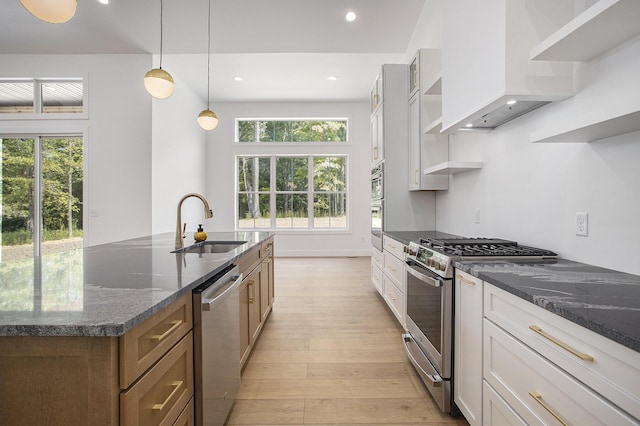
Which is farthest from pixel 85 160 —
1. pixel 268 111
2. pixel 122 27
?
pixel 268 111

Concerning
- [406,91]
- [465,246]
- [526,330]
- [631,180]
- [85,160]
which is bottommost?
[526,330]

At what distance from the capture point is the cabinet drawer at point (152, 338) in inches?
33.4

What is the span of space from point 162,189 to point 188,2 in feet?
8.92

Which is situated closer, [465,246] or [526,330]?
[526,330]

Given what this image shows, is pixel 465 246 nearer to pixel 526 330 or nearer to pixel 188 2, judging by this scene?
pixel 526 330

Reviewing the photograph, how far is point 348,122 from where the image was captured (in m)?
6.91

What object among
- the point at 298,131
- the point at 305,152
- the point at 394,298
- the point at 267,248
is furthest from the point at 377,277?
the point at 298,131

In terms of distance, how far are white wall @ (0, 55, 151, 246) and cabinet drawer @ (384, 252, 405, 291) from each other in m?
3.55

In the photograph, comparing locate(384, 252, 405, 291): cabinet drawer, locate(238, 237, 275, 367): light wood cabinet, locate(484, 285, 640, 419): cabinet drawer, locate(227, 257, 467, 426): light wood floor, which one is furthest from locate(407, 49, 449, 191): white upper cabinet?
locate(484, 285, 640, 419): cabinet drawer

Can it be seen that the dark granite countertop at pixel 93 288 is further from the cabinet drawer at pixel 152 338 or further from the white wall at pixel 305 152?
the white wall at pixel 305 152

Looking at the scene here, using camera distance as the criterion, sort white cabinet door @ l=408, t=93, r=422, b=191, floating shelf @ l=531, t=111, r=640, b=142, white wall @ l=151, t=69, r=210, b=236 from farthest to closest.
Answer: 1. white wall @ l=151, t=69, r=210, b=236
2. white cabinet door @ l=408, t=93, r=422, b=191
3. floating shelf @ l=531, t=111, r=640, b=142

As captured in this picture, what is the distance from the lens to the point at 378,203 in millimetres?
3715

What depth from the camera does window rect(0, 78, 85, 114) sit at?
15.5ft

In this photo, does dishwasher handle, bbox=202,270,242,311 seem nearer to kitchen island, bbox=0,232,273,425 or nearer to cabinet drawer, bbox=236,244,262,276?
kitchen island, bbox=0,232,273,425
